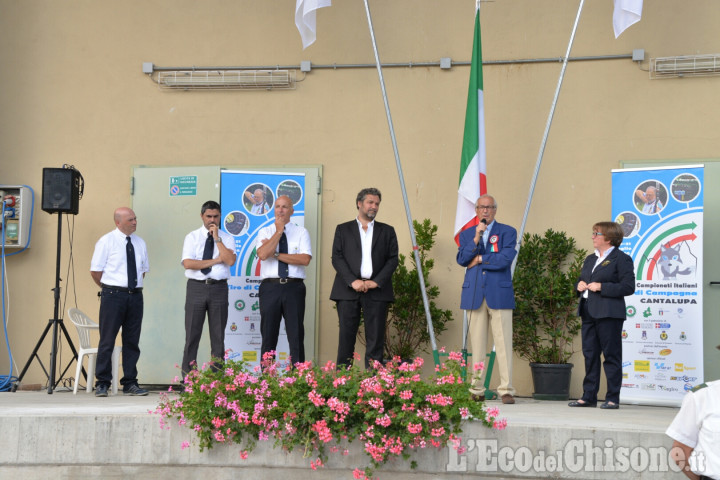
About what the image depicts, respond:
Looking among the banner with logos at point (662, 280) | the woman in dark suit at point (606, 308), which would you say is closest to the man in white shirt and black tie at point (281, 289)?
the woman in dark suit at point (606, 308)

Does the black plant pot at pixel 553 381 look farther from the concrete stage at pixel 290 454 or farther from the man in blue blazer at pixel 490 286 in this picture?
the concrete stage at pixel 290 454

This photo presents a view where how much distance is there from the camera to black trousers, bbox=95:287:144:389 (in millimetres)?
6086

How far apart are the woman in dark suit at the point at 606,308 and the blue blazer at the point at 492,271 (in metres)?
0.53

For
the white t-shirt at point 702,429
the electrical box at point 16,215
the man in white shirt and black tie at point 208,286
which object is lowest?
the white t-shirt at point 702,429

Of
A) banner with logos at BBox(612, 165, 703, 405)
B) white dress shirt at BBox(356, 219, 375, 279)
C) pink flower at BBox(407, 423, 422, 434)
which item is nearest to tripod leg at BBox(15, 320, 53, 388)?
white dress shirt at BBox(356, 219, 375, 279)

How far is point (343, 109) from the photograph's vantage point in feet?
23.5

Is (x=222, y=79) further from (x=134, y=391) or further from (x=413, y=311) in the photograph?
(x=134, y=391)

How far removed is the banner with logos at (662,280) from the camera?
6.04 metres

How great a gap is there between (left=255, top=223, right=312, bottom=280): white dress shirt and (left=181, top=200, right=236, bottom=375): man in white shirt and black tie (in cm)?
28

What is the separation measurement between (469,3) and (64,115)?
3827 millimetres

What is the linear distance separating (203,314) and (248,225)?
1.08m

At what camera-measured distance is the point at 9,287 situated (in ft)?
24.0

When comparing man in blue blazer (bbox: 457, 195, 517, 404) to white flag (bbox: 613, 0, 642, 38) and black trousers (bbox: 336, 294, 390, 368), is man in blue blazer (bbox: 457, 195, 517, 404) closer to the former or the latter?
black trousers (bbox: 336, 294, 390, 368)

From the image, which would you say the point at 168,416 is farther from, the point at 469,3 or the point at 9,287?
the point at 469,3
